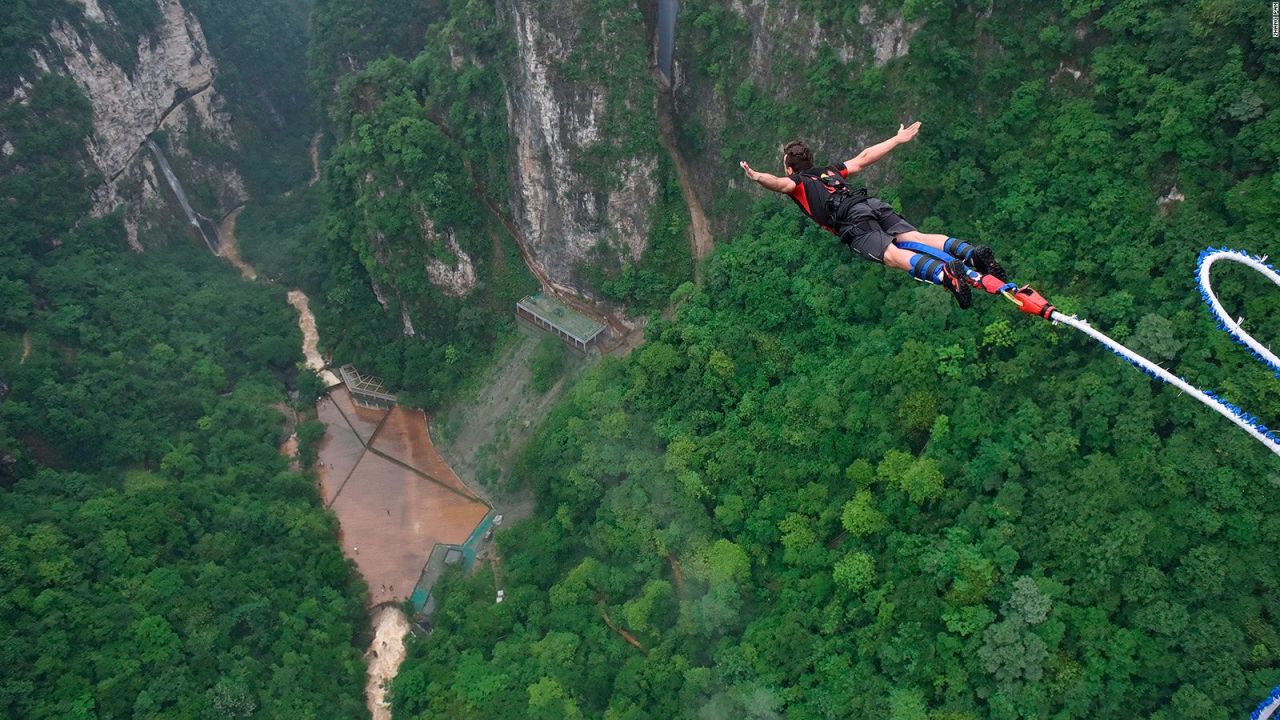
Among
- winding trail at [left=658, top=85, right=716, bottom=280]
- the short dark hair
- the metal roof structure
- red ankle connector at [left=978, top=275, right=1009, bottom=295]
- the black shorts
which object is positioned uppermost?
the short dark hair

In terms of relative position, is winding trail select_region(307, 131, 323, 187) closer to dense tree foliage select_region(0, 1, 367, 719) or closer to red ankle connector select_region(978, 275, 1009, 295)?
dense tree foliage select_region(0, 1, 367, 719)

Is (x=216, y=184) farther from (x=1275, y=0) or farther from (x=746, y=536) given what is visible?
(x=1275, y=0)

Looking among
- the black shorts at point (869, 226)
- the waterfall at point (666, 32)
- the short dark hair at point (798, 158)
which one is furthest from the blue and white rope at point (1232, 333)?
the waterfall at point (666, 32)

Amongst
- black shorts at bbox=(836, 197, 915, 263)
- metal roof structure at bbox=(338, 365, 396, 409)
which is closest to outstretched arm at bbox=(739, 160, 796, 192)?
black shorts at bbox=(836, 197, 915, 263)

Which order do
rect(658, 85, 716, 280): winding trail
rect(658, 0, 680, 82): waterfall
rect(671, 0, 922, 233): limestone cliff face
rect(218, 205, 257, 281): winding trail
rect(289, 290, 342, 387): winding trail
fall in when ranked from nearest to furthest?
rect(671, 0, 922, 233): limestone cliff face → rect(658, 0, 680, 82): waterfall → rect(658, 85, 716, 280): winding trail → rect(289, 290, 342, 387): winding trail → rect(218, 205, 257, 281): winding trail

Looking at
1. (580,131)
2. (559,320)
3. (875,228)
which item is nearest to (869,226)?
(875,228)

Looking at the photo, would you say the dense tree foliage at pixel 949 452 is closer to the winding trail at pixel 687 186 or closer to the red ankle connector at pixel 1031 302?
the winding trail at pixel 687 186

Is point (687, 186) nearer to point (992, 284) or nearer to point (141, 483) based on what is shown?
point (141, 483)
